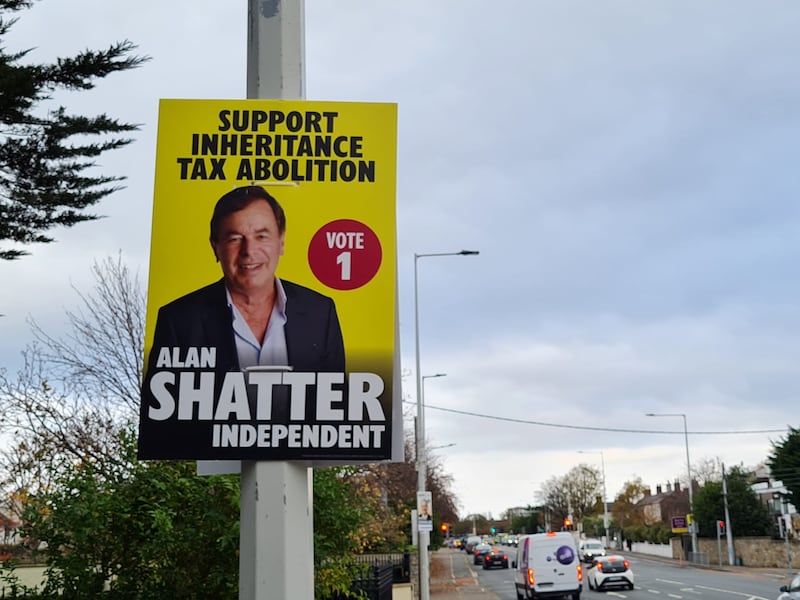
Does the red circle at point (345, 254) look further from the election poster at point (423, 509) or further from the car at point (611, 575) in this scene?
the car at point (611, 575)

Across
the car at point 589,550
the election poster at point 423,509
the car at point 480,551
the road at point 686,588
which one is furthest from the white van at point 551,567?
the car at point 480,551

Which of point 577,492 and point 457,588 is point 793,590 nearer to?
point 457,588

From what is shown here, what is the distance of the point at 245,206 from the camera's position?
456 centimetres

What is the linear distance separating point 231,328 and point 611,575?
3420 centimetres

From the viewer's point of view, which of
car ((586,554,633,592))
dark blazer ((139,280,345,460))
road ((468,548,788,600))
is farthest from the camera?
car ((586,554,633,592))

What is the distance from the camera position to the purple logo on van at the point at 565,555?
2861 centimetres

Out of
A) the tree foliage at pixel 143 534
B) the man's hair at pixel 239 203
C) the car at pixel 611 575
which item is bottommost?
the car at pixel 611 575

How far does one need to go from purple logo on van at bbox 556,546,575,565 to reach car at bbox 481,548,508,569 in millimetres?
32121

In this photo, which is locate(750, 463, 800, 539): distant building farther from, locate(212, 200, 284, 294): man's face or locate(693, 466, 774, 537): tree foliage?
locate(212, 200, 284, 294): man's face

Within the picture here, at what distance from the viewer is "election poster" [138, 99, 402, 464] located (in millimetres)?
4281

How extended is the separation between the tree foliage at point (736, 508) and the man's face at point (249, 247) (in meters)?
63.1

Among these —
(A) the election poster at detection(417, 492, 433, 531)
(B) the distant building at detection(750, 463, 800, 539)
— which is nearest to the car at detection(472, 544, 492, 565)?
(B) the distant building at detection(750, 463, 800, 539)

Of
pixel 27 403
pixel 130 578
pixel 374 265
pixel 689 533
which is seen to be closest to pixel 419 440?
pixel 27 403

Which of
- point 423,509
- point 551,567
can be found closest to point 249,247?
point 423,509
